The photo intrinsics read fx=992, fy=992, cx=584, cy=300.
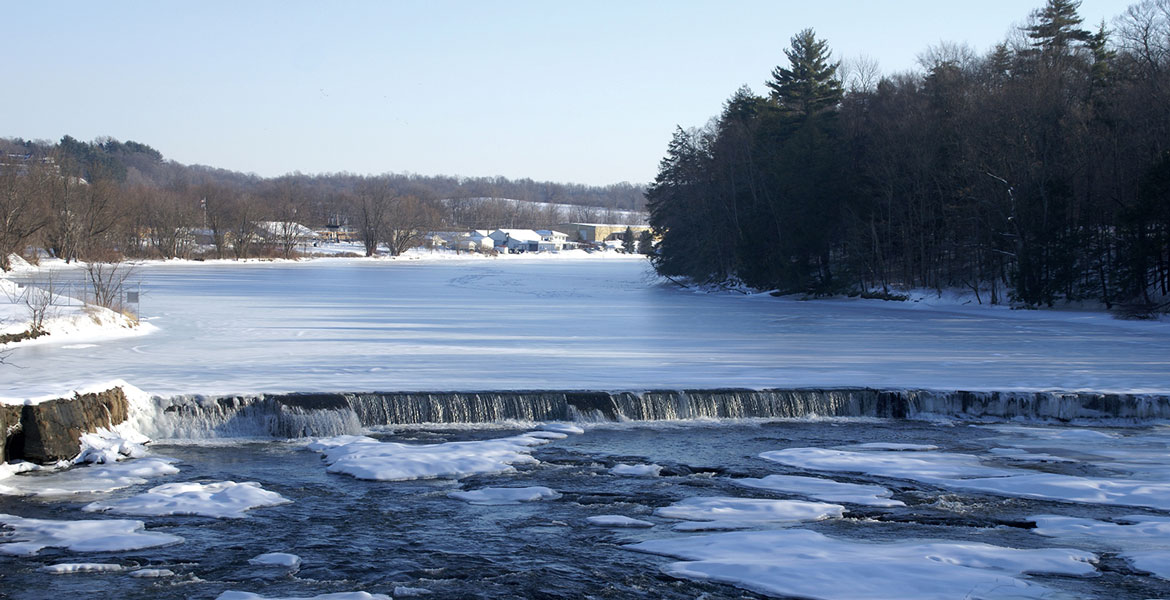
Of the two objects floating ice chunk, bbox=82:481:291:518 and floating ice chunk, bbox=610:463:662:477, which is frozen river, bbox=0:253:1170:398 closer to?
floating ice chunk, bbox=82:481:291:518

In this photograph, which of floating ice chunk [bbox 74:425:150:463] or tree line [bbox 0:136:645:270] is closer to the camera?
floating ice chunk [bbox 74:425:150:463]

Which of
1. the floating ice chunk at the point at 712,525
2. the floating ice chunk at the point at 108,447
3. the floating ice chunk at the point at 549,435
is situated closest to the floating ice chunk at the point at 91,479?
the floating ice chunk at the point at 108,447

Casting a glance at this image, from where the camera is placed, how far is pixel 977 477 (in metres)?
12.4

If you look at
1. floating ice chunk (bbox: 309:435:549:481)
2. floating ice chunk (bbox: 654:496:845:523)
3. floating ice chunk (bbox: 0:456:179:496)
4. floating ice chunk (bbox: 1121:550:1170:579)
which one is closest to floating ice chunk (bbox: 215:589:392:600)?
floating ice chunk (bbox: 654:496:845:523)

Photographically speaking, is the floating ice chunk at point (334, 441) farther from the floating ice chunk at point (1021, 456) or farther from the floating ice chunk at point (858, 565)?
the floating ice chunk at point (1021, 456)

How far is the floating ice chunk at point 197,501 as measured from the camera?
1071 cm

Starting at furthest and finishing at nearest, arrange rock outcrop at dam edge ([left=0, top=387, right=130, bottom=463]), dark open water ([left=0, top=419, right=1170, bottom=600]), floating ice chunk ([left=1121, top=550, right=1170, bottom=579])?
rock outcrop at dam edge ([left=0, top=387, right=130, bottom=463]), floating ice chunk ([left=1121, top=550, right=1170, bottom=579]), dark open water ([left=0, top=419, right=1170, bottom=600])

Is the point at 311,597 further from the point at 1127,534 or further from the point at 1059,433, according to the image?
the point at 1059,433

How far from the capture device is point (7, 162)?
70.5 meters

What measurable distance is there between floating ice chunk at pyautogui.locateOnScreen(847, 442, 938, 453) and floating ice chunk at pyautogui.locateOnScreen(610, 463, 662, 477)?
3.36 m

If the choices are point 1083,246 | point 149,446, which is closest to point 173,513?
point 149,446

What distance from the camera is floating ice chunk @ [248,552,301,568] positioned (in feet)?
29.4

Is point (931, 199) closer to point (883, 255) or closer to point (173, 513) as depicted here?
point (883, 255)

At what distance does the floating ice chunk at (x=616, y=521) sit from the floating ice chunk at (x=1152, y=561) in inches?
176
